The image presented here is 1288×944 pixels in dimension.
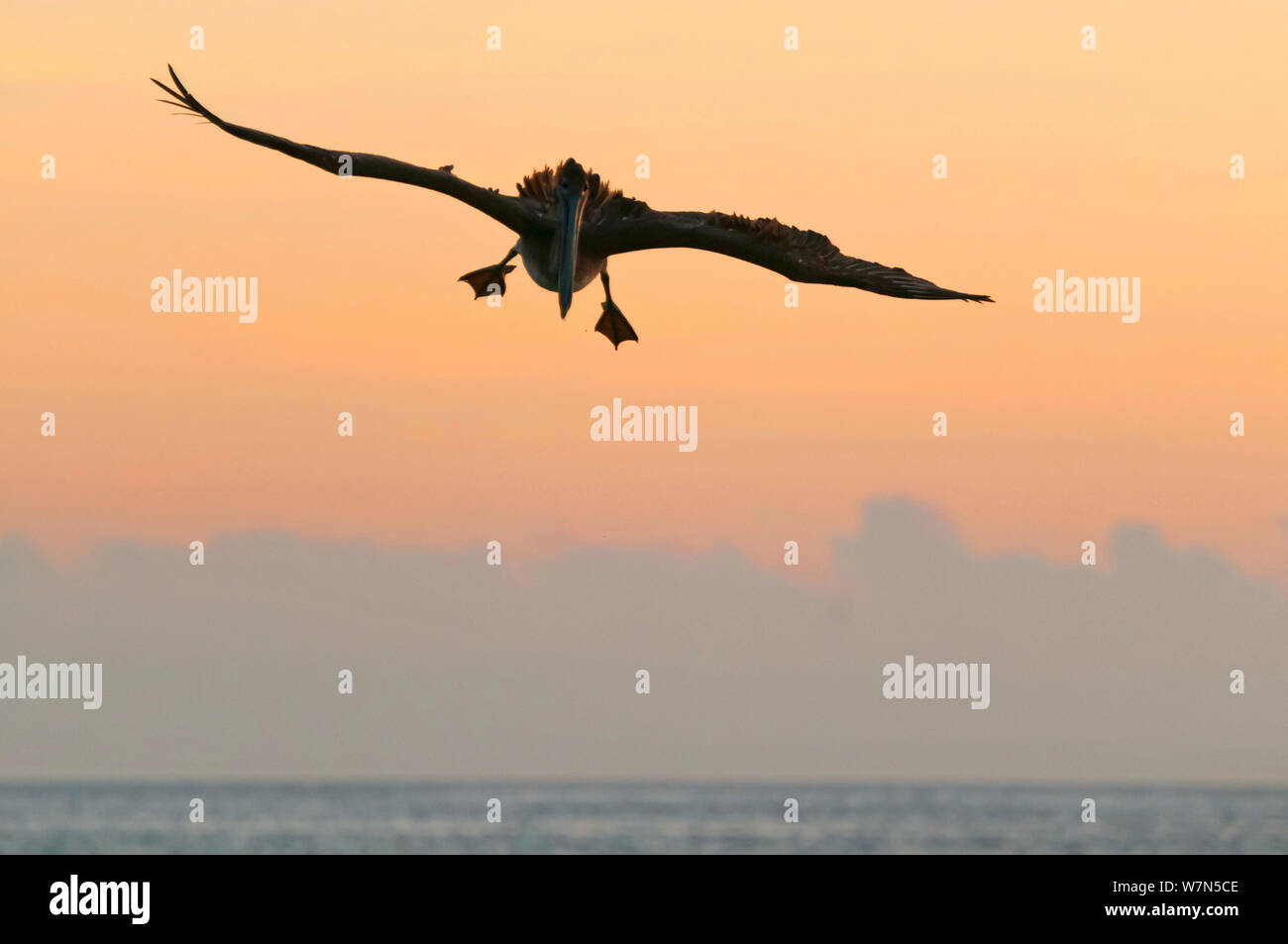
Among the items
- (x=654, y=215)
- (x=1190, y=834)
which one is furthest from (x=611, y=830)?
(x=654, y=215)

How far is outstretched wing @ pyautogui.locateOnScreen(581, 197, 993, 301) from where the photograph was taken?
62.0 feet

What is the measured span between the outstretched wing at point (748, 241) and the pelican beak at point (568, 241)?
0.26 m

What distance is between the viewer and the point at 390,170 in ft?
59.4

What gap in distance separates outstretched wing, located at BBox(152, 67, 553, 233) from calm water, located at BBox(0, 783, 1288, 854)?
3331 cm

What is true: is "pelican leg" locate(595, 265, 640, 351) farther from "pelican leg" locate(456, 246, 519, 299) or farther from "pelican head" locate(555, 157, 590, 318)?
"pelican head" locate(555, 157, 590, 318)

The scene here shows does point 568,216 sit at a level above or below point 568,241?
above

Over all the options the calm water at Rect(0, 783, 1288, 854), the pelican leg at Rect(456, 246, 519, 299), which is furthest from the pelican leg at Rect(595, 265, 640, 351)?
the calm water at Rect(0, 783, 1288, 854)

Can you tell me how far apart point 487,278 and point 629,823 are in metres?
44.6

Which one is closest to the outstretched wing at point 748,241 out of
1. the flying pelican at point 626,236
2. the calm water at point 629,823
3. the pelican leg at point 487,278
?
the flying pelican at point 626,236

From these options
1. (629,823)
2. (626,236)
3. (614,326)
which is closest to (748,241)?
(626,236)

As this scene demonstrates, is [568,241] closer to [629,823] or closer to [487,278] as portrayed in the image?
[487,278]
